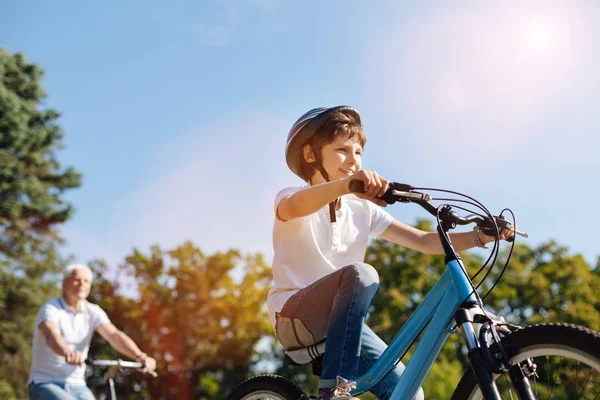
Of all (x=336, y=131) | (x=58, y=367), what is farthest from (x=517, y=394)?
(x=58, y=367)

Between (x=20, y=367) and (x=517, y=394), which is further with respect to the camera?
(x=20, y=367)

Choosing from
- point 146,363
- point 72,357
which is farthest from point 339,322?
point 146,363

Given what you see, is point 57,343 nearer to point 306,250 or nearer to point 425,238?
point 306,250

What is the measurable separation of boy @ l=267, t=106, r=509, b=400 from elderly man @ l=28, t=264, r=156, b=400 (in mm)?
2760

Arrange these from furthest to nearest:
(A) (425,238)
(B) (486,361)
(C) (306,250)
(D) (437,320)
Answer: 1. (A) (425,238)
2. (C) (306,250)
3. (D) (437,320)
4. (B) (486,361)

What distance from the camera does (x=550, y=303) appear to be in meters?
25.7

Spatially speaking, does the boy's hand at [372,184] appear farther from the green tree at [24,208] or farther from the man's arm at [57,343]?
the green tree at [24,208]

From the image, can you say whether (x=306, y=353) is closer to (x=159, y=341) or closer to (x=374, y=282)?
(x=374, y=282)

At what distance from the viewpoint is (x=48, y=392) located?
201 inches

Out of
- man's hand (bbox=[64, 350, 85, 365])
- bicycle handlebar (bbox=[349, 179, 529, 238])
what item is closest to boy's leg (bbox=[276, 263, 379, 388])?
bicycle handlebar (bbox=[349, 179, 529, 238])

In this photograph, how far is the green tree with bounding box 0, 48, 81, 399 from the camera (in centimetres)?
2298

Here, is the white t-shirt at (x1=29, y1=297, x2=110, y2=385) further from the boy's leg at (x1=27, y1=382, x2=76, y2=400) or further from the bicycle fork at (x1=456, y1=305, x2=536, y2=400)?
the bicycle fork at (x1=456, y1=305, x2=536, y2=400)

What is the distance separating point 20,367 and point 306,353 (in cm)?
2295

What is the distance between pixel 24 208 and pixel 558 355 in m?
25.5
